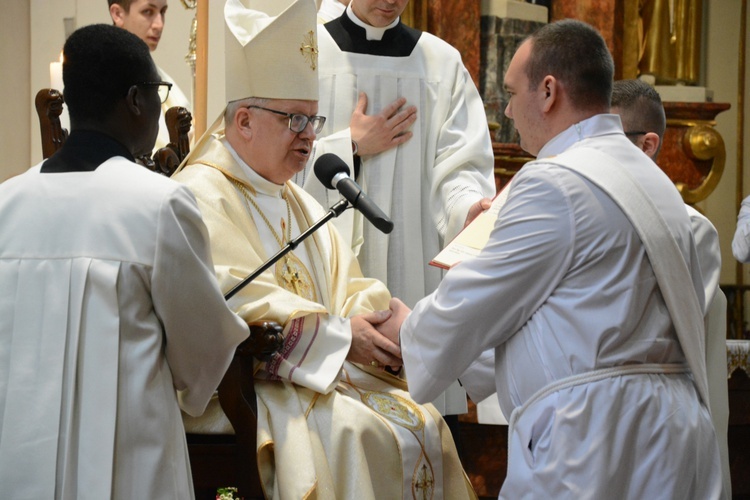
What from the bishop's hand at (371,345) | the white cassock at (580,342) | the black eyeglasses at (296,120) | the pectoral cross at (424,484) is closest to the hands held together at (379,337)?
the bishop's hand at (371,345)

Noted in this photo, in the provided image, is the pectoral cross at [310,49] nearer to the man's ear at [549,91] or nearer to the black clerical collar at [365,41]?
the black clerical collar at [365,41]

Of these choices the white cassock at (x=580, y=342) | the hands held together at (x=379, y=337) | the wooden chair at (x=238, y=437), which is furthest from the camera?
the hands held together at (x=379, y=337)

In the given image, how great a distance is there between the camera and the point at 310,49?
13.4 ft

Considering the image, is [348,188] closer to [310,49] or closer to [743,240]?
[310,49]

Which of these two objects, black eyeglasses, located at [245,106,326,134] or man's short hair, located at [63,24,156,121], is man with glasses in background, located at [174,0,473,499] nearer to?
black eyeglasses, located at [245,106,326,134]

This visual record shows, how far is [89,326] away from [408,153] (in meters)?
2.38

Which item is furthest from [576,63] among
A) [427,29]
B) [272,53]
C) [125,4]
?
[427,29]

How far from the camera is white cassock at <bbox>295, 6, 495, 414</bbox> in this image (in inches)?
183

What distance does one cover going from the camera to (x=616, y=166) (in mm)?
2977

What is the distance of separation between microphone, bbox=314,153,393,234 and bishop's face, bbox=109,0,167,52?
2.79m

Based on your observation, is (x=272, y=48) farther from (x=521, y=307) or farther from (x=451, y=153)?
(x=521, y=307)

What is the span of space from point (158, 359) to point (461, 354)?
846 millimetres

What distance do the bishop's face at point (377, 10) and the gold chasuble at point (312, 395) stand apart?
1128 millimetres

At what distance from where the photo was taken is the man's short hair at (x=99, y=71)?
2600 millimetres
